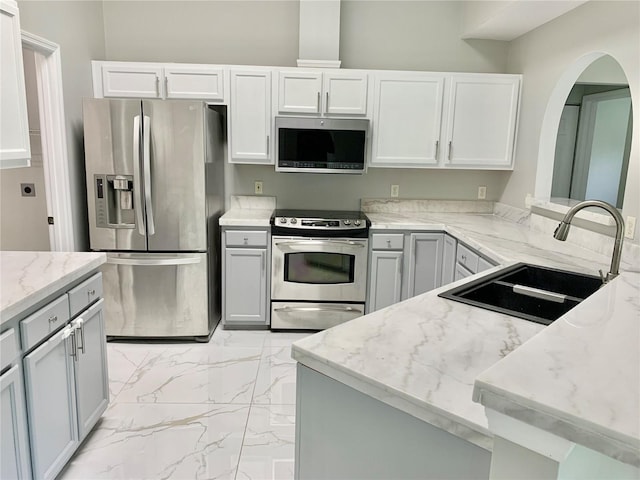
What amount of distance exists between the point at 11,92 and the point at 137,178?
1194 mm

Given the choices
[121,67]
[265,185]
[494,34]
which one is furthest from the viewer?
[265,185]

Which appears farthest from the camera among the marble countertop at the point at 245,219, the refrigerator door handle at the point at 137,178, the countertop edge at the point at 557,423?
the marble countertop at the point at 245,219

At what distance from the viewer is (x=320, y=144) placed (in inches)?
142

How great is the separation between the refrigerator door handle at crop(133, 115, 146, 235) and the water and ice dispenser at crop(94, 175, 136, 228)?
53 mm

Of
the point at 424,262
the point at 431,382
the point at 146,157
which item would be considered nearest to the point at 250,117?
the point at 146,157

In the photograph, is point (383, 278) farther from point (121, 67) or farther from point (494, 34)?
point (121, 67)

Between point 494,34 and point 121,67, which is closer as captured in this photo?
point 121,67

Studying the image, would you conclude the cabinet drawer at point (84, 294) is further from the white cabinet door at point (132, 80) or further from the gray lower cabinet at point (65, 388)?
the white cabinet door at point (132, 80)

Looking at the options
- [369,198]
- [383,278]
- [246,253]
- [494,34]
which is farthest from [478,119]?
[246,253]

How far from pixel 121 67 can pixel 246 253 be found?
5.75ft

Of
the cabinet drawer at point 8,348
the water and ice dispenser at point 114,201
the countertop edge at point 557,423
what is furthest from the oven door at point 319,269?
the countertop edge at point 557,423

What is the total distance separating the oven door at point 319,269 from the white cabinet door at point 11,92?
185 cm

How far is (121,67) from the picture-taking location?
3564 mm

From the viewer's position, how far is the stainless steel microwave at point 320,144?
3.56m
